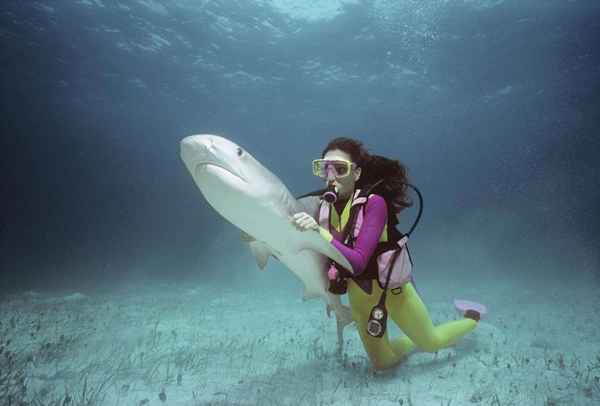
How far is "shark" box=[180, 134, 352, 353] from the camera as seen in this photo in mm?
2459

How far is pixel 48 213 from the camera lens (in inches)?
3091

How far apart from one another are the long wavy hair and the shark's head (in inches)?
60.4

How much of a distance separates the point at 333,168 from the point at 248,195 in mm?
1468

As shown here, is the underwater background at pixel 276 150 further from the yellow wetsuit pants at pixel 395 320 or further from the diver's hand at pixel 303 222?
the diver's hand at pixel 303 222

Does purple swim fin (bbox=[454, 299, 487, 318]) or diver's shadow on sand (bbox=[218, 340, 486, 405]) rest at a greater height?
purple swim fin (bbox=[454, 299, 487, 318])

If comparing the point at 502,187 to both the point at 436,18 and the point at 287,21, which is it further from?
the point at 287,21

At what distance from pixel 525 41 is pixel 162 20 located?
80.3 ft

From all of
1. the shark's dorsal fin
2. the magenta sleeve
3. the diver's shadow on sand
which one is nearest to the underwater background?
the diver's shadow on sand

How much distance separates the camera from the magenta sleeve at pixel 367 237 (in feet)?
10.5

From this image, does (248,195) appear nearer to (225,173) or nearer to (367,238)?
(225,173)

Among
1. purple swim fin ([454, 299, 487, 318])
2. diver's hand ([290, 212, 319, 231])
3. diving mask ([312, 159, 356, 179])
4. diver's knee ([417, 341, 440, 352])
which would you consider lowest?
diver's knee ([417, 341, 440, 352])

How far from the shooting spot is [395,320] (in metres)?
4.85

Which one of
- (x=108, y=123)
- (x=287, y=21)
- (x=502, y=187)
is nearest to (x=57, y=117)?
(x=108, y=123)

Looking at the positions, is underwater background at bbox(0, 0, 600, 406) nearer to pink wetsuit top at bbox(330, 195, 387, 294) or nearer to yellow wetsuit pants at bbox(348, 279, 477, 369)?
yellow wetsuit pants at bbox(348, 279, 477, 369)
